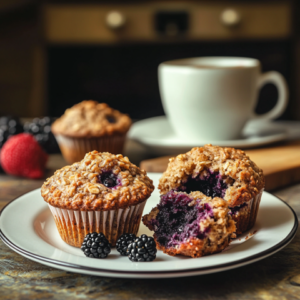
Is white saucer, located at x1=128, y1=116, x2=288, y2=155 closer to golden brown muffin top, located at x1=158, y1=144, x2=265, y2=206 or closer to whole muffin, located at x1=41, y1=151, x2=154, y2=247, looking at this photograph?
golden brown muffin top, located at x1=158, y1=144, x2=265, y2=206

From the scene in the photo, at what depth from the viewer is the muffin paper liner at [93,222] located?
5.62 feet

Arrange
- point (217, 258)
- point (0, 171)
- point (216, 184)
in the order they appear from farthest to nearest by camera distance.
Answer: point (0, 171) < point (216, 184) < point (217, 258)

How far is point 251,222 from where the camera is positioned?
1819 mm

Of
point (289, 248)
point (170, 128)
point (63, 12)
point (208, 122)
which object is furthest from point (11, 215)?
point (63, 12)

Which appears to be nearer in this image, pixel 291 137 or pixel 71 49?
pixel 291 137

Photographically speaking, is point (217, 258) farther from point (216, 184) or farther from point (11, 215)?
point (11, 215)

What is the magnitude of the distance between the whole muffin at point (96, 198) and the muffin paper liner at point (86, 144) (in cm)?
102

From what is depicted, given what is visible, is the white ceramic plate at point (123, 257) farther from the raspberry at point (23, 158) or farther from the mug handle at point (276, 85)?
the mug handle at point (276, 85)

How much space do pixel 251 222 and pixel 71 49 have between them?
3.98 metres

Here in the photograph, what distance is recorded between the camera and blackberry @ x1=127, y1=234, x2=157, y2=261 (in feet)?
4.93

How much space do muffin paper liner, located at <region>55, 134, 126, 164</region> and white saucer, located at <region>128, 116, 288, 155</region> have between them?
0.58 ft

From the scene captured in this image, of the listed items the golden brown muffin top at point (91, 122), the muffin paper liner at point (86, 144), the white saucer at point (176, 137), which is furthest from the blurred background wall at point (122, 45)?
the muffin paper liner at point (86, 144)

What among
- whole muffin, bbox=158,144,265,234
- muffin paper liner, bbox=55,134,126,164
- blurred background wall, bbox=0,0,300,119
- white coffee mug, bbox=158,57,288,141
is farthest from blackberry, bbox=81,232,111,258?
blurred background wall, bbox=0,0,300,119

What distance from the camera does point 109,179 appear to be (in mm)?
1798
